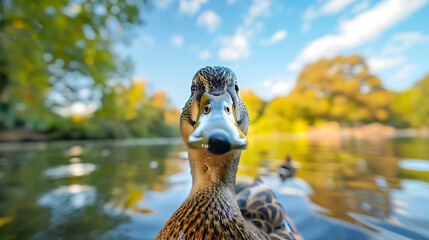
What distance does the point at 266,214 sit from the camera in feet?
3.51

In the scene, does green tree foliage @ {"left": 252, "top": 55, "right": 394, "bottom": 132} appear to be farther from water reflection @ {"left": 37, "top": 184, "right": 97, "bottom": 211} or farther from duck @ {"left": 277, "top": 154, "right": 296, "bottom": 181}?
water reflection @ {"left": 37, "top": 184, "right": 97, "bottom": 211}

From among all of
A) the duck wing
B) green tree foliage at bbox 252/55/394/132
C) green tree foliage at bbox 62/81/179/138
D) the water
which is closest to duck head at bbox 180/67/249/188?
the duck wing

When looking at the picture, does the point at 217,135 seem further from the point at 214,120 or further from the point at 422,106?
the point at 422,106

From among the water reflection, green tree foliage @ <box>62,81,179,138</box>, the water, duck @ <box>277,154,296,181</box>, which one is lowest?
the water reflection

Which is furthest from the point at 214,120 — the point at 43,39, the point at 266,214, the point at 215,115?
the point at 43,39

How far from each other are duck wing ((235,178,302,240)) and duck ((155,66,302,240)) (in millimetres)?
43

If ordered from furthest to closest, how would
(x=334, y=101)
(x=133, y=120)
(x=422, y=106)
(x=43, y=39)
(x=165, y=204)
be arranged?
(x=133, y=120)
(x=334, y=101)
(x=422, y=106)
(x=43, y=39)
(x=165, y=204)

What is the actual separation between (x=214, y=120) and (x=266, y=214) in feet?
2.44

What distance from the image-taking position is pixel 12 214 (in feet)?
5.38

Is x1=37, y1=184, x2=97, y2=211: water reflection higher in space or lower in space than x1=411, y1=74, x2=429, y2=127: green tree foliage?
lower

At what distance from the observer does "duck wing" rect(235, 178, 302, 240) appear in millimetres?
1019

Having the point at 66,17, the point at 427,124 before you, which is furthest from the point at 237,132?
the point at 427,124

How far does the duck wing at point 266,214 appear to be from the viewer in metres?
1.02

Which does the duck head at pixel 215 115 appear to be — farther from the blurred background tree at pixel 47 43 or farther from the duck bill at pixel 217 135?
the blurred background tree at pixel 47 43
